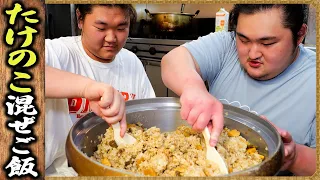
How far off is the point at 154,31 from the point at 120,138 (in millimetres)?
1684

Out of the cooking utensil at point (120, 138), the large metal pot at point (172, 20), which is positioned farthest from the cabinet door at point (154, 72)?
the cooking utensil at point (120, 138)

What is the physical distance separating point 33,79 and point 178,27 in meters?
1.36

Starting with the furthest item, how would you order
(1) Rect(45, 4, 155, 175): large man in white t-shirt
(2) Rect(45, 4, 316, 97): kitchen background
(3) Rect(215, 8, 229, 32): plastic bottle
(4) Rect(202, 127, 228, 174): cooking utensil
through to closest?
(2) Rect(45, 4, 316, 97): kitchen background
(3) Rect(215, 8, 229, 32): plastic bottle
(1) Rect(45, 4, 155, 175): large man in white t-shirt
(4) Rect(202, 127, 228, 174): cooking utensil

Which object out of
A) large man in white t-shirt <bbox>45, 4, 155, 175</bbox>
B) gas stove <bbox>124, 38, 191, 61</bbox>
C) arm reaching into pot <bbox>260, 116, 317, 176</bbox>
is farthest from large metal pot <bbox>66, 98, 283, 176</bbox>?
gas stove <bbox>124, 38, 191, 61</bbox>

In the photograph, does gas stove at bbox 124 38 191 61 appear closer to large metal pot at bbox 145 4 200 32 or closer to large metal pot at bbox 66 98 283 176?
large metal pot at bbox 145 4 200 32

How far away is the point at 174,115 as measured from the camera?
89cm

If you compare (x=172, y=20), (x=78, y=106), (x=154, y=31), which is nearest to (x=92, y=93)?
(x=78, y=106)

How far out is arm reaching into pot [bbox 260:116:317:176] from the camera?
2.38 feet

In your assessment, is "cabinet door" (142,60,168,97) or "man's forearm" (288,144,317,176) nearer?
"man's forearm" (288,144,317,176)

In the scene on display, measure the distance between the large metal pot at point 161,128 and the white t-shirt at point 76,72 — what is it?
0.32 metres

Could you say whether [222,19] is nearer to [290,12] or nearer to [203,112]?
[290,12]

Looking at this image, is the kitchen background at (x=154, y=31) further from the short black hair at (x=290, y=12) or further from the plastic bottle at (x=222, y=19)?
the short black hair at (x=290, y=12)

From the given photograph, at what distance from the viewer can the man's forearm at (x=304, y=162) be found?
2.45 ft

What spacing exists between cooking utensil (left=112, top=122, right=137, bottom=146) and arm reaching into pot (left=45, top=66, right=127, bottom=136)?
0.01 meters
